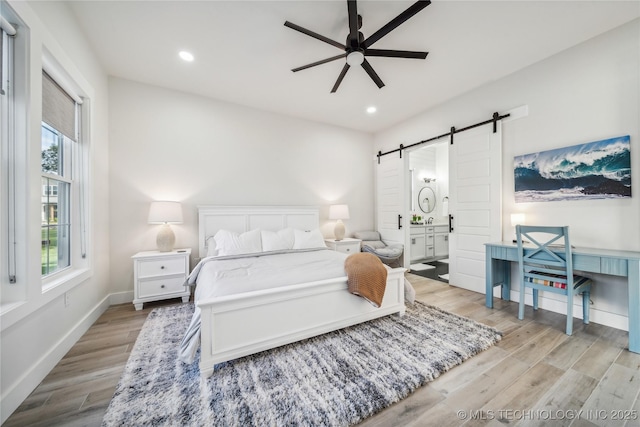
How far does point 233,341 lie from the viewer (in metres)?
1.76

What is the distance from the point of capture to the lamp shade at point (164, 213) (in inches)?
116

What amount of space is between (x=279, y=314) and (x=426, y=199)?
212 inches

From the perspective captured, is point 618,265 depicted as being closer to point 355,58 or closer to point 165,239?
point 355,58

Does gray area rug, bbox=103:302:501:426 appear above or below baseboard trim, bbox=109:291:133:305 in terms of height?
below

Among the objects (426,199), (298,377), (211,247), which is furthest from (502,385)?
(426,199)

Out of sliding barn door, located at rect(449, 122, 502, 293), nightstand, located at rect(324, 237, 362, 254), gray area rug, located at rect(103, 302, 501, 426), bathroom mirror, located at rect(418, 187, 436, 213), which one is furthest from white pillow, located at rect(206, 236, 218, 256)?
bathroom mirror, located at rect(418, 187, 436, 213)

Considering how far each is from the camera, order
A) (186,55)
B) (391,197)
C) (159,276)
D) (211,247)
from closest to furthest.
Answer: (186,55) < (159,276) < (211,247) < (391,197)

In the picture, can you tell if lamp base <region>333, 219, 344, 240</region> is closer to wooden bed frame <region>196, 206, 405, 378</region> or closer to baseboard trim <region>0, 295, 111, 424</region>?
wooden bed frame <region>196, 206, 405, 378</region>

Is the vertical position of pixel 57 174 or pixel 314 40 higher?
pixel 314 40

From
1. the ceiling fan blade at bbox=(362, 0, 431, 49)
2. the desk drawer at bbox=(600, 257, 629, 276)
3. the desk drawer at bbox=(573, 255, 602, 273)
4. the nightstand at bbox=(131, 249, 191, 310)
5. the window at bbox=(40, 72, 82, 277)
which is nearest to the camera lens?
the ceiling fan blade at bbox=(362, 0, 431, 49)

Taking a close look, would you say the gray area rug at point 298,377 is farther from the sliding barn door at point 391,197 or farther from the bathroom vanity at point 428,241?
the bathroom vanity at point 428,241

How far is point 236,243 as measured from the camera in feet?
10.3

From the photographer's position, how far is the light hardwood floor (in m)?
1.33

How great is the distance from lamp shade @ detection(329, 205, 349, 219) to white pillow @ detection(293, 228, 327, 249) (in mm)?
767
